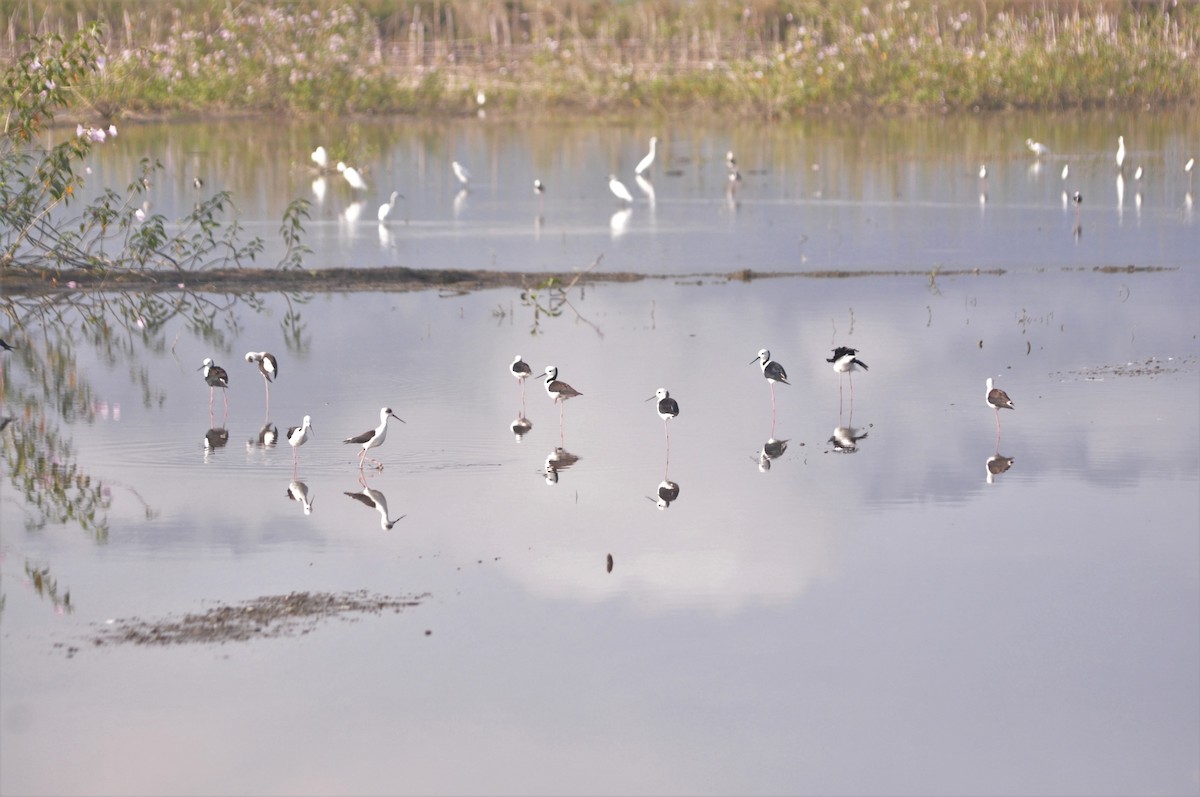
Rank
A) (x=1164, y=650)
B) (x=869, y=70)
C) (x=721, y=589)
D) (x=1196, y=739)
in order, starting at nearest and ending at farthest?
(x=1196, y=739) → (x=1164, y=650) → (x=721, y=589) → (x=869, y=70)

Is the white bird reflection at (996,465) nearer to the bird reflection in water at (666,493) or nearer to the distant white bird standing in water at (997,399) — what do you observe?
the distant white bird standing in water at (997,399)

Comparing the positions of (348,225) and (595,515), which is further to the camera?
(348,225)

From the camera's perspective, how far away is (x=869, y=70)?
4312cm

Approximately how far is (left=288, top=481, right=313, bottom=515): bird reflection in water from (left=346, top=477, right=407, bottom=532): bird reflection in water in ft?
0.76

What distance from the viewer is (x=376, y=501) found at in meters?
9.66

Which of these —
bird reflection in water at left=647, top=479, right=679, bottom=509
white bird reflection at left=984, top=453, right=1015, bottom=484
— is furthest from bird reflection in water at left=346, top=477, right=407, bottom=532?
white bird reflection at left=984, top=453, right=1015, bottom=484

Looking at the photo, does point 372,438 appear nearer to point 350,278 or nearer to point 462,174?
point 350,278

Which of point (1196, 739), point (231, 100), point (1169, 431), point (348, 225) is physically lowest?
point (1196, 739)

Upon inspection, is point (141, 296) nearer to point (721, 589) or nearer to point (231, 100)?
point (721, 589)

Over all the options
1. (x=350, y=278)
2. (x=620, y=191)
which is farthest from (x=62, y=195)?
(x=620, y=191)

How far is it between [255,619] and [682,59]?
42.4 metres

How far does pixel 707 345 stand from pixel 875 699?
7.73 m

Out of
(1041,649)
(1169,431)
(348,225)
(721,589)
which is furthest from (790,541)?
(348,225)

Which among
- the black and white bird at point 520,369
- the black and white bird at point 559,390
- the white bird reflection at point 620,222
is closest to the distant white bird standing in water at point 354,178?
the white bird reflection at point 620,222
